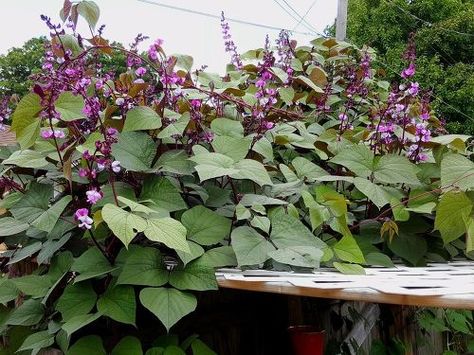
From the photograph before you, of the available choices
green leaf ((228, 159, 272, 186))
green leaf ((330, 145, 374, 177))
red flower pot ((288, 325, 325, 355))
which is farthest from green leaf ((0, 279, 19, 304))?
green leaf ((330, 145, 374, 177))

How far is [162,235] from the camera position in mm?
1211

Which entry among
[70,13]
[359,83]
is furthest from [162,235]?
[359,83]

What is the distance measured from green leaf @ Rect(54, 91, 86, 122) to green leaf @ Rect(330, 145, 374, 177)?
29.2 inches

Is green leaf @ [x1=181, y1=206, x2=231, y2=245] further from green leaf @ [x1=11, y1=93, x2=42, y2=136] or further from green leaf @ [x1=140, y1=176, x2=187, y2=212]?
green leaf @ [x1=11, y1=93, x2=42, y2=136]

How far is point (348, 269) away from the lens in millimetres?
1385

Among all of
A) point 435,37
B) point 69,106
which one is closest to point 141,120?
point 69,106

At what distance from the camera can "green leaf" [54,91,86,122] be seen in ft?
4.70

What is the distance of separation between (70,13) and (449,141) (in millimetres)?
1265

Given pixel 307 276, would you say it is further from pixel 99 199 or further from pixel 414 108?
pixel 414 108

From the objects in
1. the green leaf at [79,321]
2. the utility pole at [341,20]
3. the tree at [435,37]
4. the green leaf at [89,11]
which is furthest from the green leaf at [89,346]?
the tree at [435,37]

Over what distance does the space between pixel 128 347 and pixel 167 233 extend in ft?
1.09

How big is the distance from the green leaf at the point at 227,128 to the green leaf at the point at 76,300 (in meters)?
0.58

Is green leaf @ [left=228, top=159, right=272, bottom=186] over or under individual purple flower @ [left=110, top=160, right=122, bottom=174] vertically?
under

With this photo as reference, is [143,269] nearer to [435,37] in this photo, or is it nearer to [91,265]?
[91,265]
